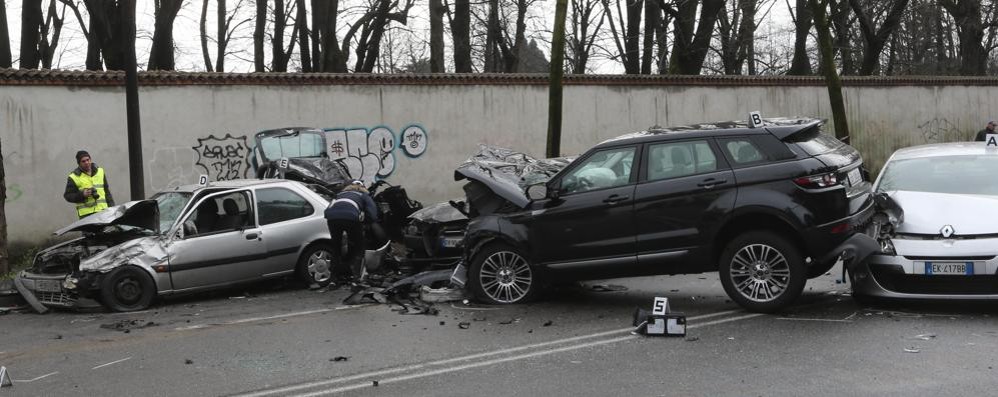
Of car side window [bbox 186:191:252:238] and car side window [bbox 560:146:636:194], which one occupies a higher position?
car side window [bbox 560:146:636:194]

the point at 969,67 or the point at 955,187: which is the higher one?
the point at 969,67

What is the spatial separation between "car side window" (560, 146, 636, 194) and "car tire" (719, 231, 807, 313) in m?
1.24

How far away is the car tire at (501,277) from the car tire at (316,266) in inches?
105

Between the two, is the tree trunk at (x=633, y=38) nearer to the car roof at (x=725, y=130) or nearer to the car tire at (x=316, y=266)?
the car tire at (x=316, y=266)

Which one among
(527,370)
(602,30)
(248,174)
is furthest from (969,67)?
(527,370)

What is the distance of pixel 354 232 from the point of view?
12.0 meters

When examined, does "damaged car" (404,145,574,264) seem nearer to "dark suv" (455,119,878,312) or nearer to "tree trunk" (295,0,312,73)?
"dark suv" (455,119,878,312)

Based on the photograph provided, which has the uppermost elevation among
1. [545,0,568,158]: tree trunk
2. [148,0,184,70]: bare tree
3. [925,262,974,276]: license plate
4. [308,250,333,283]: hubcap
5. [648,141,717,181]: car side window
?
[148,0,184,70]: bare tree

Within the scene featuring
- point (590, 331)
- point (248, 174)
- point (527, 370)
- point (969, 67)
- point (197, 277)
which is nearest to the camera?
point (527, 370)

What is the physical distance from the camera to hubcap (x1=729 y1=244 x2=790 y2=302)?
28.8 ft

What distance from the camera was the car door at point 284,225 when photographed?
1191 centimetres

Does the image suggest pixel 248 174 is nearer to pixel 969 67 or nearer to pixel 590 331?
pixel 590 331

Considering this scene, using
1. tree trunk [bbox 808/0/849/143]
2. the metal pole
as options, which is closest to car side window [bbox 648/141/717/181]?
the metal pole

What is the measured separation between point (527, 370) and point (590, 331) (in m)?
1.55
